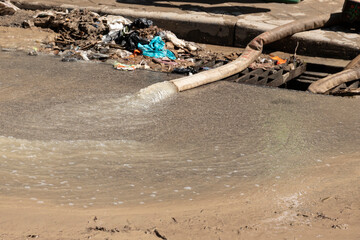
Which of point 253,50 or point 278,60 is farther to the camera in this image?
point 278,60

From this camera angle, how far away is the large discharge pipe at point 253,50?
5484 millimetres

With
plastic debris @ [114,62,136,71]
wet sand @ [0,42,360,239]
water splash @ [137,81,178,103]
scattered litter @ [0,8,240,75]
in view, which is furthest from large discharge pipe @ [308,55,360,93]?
plastic debris @ [114,62,136,71]

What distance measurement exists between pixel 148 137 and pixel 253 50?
2.76 meters

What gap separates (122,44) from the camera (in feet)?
22.9

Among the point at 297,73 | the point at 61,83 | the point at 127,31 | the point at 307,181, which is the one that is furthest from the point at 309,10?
the point at 307,181

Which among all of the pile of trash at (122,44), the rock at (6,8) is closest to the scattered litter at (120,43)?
the pile of trash at (122,44)

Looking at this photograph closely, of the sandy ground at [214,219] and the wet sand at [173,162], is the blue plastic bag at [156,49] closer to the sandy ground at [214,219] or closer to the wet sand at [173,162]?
the wet sand at [173,162]

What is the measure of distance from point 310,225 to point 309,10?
5931 millimetres

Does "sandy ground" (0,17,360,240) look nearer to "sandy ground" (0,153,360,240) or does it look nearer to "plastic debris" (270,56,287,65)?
"sandy ground" (0,153,360,240)

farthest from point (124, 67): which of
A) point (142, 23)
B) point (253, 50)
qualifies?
point (253, 50)

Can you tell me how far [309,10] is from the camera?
812 centimetres

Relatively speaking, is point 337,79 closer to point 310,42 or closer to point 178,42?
point 310,42

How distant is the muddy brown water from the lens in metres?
3.33

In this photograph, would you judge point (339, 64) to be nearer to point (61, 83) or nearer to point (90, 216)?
point (61, 83)
